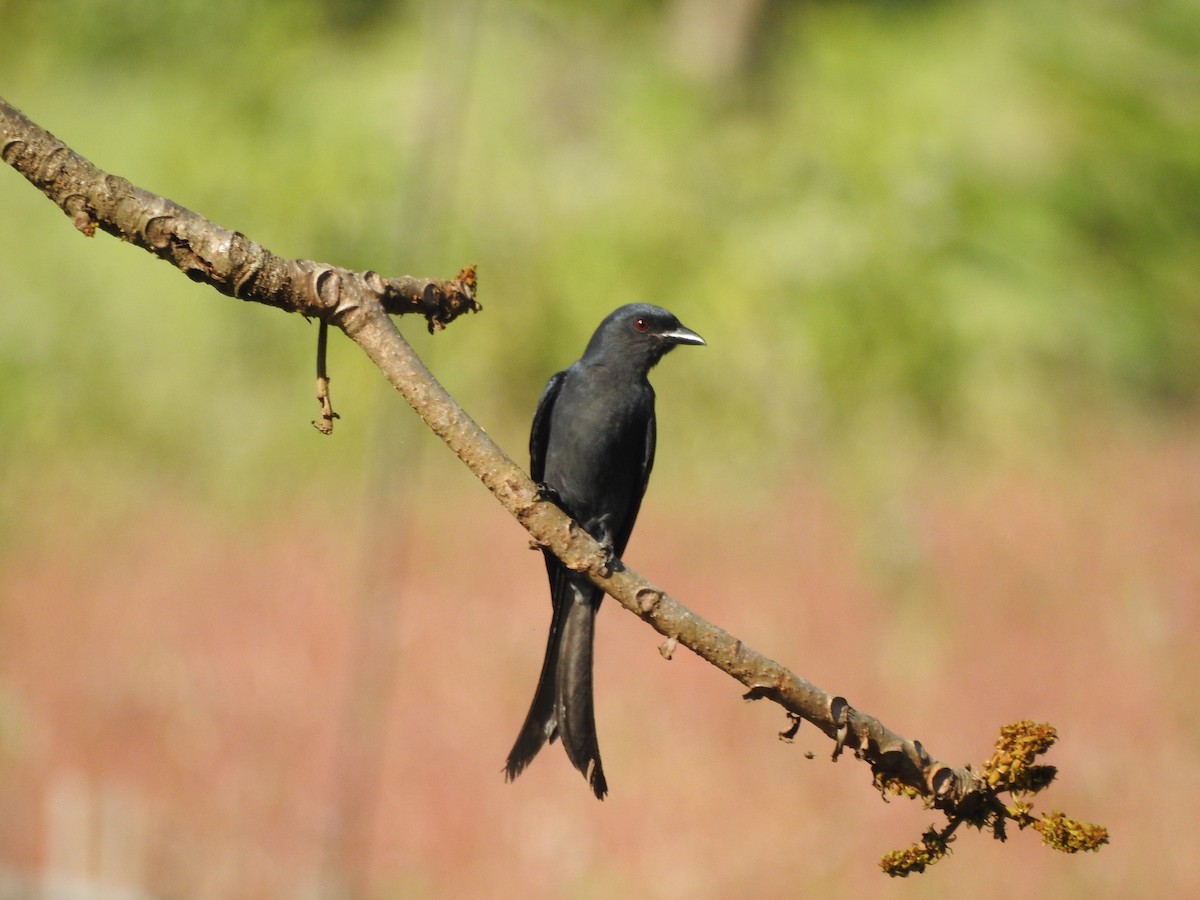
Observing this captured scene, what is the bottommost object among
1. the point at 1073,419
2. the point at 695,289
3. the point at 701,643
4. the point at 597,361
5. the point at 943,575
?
the point at 701,643

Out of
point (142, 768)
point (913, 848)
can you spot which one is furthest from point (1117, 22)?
point (913, 848)

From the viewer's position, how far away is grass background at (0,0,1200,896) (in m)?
9.27

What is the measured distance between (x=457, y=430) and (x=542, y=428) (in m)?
2.17

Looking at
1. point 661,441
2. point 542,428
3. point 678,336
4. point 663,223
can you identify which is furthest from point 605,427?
point 663,223

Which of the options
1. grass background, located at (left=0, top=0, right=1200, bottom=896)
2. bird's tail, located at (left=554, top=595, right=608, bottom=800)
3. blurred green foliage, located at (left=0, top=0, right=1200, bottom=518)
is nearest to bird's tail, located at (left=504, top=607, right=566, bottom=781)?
bird's tail, located at (left=554, top=595, right=608, bottom=800)

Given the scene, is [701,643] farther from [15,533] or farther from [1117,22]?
[1117,22]

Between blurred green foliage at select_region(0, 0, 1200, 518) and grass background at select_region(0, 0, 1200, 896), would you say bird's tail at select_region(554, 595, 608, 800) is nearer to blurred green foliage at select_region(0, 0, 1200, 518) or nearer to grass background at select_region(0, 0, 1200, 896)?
grass background at select_region(0, 0, 1200, 896)

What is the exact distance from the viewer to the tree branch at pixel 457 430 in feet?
6.40

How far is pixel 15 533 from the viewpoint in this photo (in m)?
13.8

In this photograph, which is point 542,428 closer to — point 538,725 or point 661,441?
point 538,725

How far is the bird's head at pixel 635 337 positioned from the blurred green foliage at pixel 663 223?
8.29 meters

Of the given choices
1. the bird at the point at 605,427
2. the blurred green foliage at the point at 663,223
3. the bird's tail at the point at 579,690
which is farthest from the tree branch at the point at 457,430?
the blurred green foliage at the point at 663,223

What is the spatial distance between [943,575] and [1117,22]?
8826 mm

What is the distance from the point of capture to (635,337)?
4.09 metres
